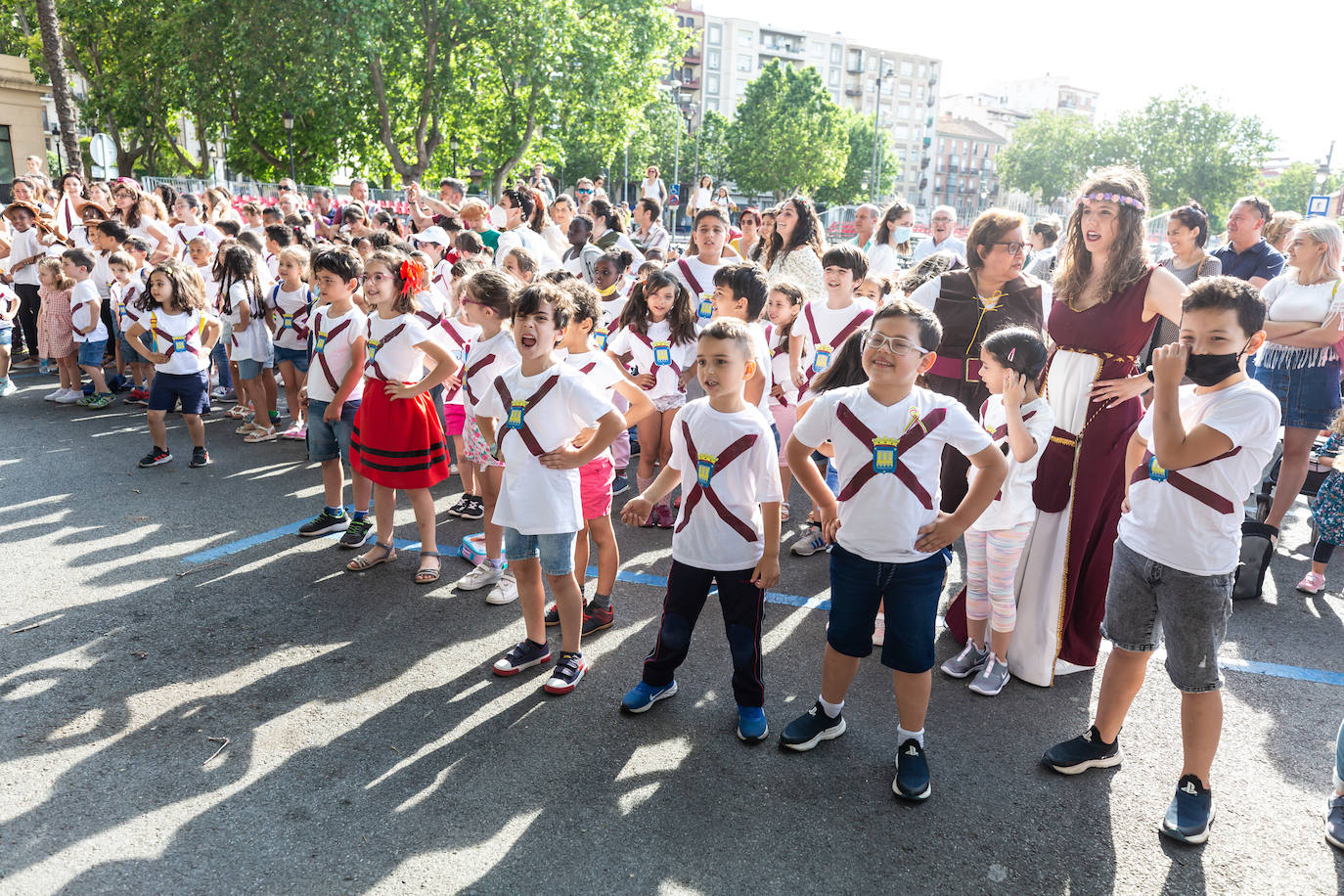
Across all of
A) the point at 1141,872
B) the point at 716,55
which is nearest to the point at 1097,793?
the point at 1141,872

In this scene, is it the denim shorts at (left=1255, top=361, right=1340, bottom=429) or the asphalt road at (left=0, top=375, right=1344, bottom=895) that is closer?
the asphalt road at (left=0, top=375, right=1344, bottom=895)

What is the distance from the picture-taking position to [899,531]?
3064mm

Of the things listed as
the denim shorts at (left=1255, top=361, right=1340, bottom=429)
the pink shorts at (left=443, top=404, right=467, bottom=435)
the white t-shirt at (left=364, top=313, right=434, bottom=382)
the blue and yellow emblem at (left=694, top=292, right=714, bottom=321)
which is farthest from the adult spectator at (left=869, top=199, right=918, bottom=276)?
the white t-shirt at (left=364, top=313, right=434, bottom=382)

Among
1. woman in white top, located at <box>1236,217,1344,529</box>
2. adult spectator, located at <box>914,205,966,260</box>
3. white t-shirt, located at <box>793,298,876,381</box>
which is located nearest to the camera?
white t-shirt, located at <box>793,298,876,381</box>

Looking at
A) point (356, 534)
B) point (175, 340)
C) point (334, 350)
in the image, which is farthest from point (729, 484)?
point (175, 340)

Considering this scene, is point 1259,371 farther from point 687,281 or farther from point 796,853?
point 796,853

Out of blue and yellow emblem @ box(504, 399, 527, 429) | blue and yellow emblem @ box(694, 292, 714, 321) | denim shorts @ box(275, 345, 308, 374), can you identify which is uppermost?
blue and yellow emblem @ box(694, 292, 714, 321)

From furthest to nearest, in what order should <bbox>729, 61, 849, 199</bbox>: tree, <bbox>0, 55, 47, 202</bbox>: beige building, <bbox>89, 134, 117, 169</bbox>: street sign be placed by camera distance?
<bbox>729, 61, 849, 199</bbox>: tree, <bbox>0, 55, 47, 202</bbox>: beige building, <bbox>89, 134, 117, 169</bbox>: street sign

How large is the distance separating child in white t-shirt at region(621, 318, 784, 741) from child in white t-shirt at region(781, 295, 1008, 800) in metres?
0.20

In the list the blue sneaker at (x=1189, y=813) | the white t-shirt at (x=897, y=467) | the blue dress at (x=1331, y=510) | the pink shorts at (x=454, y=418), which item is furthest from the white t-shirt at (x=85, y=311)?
the blue dress at (x=1331, y=510)

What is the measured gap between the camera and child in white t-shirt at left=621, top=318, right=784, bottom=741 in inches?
131

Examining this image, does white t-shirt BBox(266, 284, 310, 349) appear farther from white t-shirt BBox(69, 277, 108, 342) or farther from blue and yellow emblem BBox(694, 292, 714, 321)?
blue and yellow emblem BBox(694, 292, 714, 321)

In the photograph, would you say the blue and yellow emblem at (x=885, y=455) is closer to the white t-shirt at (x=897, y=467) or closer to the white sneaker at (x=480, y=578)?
the white t-shirt at (x=897, y=467)

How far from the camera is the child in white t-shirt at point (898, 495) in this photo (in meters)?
3.04
